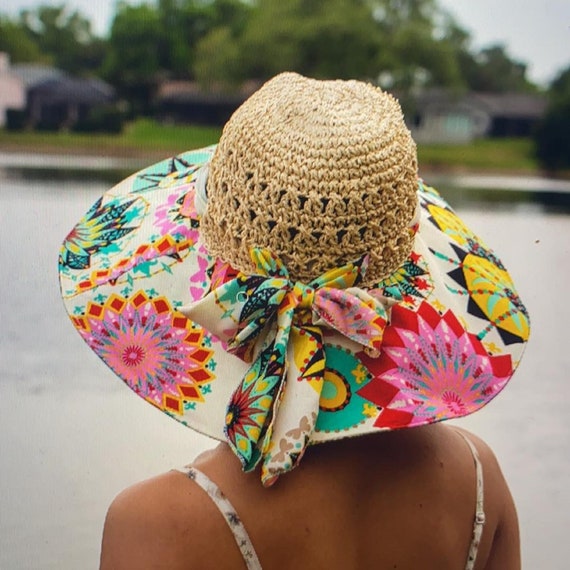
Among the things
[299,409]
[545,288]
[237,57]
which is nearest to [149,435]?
[299,409]

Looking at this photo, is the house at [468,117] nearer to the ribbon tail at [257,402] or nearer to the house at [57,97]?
the house at [57,97]

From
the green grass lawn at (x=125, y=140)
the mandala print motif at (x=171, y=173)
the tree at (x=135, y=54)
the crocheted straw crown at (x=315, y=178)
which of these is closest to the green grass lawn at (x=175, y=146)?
the green grass lawn at (x=125, y=140)

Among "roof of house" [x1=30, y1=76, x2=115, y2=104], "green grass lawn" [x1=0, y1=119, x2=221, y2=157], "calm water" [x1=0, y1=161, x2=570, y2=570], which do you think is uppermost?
"roof of house" [x1=30, y1=76, x2=115, y2=104]

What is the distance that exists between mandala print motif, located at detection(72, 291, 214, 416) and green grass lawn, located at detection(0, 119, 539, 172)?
46.9 inches

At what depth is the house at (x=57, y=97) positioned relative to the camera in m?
1.70

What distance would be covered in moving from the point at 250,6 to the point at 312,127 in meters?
1.88

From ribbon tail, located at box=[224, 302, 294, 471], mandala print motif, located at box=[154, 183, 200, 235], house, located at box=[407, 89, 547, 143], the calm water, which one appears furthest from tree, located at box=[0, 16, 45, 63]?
ribbon tail, located at box=[224, 302, 294, 471]

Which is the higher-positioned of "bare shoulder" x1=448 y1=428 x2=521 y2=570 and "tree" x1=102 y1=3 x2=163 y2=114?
"tree" x1=102 y1=3 x2=163 y2=114

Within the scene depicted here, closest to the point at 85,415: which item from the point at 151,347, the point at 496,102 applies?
the point at 151,347

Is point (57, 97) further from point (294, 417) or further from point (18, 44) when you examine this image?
point (294, 417)

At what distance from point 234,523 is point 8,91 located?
1.42 m

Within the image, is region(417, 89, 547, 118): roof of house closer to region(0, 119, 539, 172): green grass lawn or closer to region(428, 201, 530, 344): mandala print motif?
region(0, 119, 539, 172): green grass lawn

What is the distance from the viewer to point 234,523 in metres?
0.53

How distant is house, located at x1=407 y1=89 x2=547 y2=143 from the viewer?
2018mm
